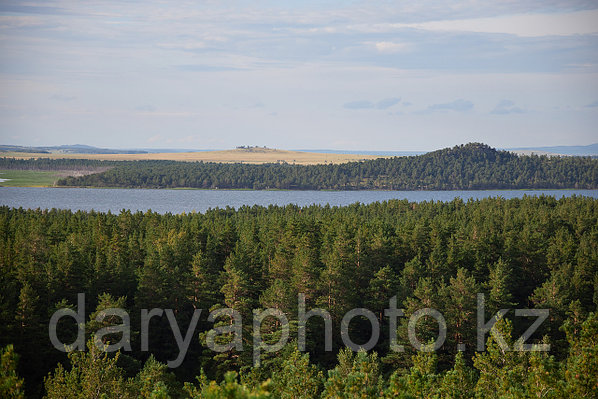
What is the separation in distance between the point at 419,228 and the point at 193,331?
25.4m

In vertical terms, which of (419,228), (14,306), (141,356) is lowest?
(141,356)

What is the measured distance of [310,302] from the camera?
4875 cm

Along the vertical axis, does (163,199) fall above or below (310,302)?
above

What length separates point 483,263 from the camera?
58.0m

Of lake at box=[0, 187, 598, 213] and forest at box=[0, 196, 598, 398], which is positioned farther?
lake at box=[0, 187, 598, 213]

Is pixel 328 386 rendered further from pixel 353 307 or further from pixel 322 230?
pixel 322 230

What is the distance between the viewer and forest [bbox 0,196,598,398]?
2967cm

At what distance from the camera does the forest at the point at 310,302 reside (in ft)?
97.3

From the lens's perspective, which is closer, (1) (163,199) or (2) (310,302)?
(2) (310,302)

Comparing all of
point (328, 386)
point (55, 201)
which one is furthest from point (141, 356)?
point (55, 201)

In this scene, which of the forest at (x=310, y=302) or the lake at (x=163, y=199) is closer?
the forest at (x=310, y=302)

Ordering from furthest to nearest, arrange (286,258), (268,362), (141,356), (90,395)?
(286,258) < (141,356) < (268,362) < (90,395)

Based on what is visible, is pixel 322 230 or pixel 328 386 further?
pixel 322 230

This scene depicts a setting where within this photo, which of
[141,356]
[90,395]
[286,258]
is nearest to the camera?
[90,395]
